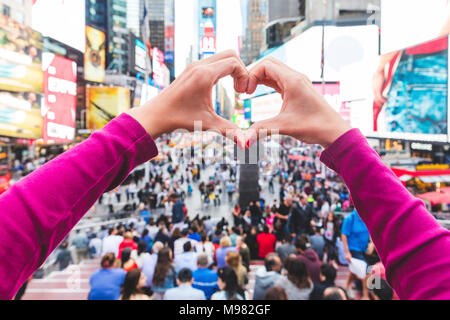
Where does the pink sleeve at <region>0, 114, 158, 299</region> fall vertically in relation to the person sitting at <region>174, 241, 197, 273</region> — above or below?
above

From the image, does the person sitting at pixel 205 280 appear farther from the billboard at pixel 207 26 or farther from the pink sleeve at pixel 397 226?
the billboard at pixel 207 26

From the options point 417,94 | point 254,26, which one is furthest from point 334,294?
point 254,26

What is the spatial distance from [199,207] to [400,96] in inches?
469

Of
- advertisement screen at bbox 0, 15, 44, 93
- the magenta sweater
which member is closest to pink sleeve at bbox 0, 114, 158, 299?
the magenta sweater

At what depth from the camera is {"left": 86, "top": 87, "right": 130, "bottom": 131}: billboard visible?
578 inches

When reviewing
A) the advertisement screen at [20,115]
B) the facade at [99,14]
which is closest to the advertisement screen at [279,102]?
the advertisement screen at [20,115]

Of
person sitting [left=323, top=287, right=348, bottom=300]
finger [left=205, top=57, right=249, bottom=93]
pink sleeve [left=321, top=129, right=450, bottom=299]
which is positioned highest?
finger [left=205, top=57, right=249, bottom=93]

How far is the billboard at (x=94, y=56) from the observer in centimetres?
1549

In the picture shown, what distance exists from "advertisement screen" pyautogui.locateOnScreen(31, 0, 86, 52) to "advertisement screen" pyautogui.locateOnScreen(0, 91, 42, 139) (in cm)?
164

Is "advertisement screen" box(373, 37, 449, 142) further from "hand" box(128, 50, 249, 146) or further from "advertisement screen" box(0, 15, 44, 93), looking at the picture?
"advertisement screen" box(0, 15, 44, 93)

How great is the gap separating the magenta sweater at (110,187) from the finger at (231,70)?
0.93 feet

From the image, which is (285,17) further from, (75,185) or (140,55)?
(75,185)

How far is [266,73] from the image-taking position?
38.7 inches

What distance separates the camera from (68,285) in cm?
631
